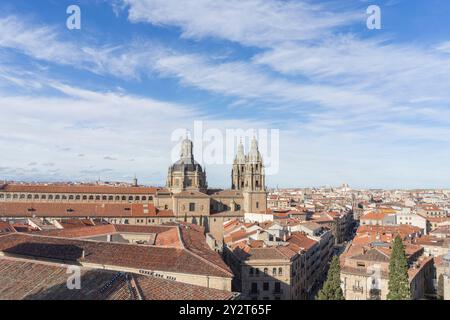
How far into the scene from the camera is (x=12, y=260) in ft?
78.0

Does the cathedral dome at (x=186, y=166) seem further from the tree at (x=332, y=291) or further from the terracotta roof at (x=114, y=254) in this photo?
the tree at (x=332, y=291)

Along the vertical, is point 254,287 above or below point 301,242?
below

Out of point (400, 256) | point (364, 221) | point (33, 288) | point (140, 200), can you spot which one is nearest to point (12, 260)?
point (33, 288)

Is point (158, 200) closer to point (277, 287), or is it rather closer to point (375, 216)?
point (277, 287)

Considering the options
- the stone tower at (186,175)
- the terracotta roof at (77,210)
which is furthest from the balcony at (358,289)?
the stone tower at (186,175)

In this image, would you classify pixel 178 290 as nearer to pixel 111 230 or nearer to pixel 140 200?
pixel 111 230

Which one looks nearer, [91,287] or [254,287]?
[91,287]

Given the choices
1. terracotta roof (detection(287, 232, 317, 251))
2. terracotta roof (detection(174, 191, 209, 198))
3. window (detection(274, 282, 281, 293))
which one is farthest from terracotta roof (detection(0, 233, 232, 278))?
terracotta roof (detection(174, 191, 209, 198))

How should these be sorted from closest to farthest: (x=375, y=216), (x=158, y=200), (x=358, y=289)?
(x=358, y=289)
(x=158, y=200)
(x=375, y=216)

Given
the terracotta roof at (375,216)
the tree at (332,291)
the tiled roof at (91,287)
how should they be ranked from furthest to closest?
the terracotta roof at (375,216) → the tree at (332,291) → the tiled roof at (91,287)

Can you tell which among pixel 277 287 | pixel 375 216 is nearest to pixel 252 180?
pixel 375 216

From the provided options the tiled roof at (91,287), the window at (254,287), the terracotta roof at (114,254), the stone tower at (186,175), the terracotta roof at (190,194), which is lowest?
the window at (254,287)
